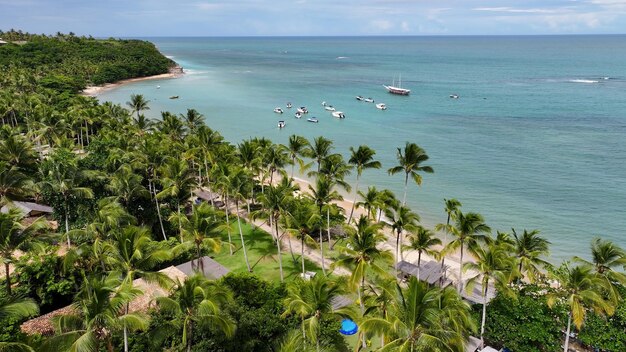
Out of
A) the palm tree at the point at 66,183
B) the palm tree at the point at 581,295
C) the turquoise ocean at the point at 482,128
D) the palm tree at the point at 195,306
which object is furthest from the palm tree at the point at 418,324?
the turquoise ocean at the point at 482,128

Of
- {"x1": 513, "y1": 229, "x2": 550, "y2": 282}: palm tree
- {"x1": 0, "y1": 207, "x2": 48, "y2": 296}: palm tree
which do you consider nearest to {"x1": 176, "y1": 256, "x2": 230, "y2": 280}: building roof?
{"x1": 0, "y1": 207, "x2": 48, "y2": 296}: palm tree

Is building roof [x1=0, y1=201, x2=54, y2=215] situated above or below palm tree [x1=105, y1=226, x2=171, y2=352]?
below

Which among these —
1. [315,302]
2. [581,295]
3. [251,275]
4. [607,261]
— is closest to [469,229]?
[581,295]

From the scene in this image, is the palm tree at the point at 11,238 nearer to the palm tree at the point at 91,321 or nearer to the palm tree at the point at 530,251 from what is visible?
the palm tree at the point at 91,321

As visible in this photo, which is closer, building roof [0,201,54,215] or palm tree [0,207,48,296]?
palm tree [0,207,48,296]

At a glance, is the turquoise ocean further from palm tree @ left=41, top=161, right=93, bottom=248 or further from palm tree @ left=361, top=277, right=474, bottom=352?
palm tree @ left=41, top=161, right=93, bottom=248

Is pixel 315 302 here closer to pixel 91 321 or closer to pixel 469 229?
pixel 91 321

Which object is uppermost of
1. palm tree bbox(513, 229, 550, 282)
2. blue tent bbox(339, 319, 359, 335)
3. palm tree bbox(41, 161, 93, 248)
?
palm tree bbox(41, 161, 93, 248)
